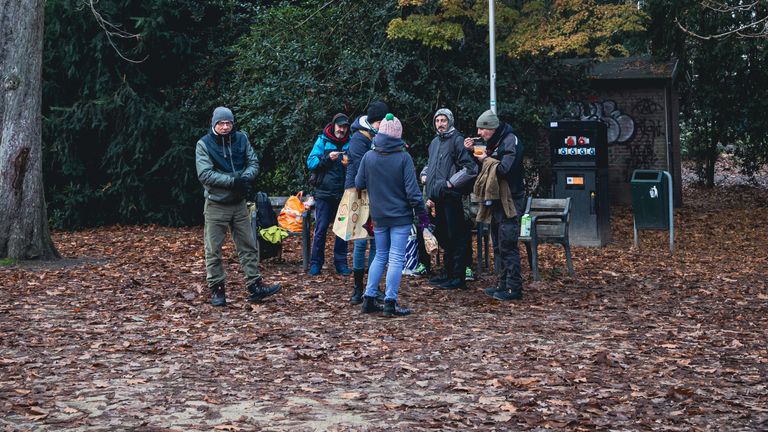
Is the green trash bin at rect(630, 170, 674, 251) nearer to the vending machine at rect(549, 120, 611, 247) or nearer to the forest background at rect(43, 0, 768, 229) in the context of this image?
the vending machine at rect(549, 120, 611, 247)

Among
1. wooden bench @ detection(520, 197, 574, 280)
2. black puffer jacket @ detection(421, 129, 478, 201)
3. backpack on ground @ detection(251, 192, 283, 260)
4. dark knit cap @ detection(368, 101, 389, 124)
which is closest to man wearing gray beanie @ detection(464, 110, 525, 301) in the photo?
black puffer jacket @ detection(421, 129, 478, 201)

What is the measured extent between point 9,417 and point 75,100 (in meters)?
16.9

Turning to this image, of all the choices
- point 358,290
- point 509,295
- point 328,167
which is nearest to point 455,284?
point 509,295

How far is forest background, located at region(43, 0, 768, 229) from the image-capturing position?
20031mm

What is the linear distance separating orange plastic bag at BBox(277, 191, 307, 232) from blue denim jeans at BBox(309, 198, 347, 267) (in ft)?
2.24

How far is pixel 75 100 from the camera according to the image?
2278cm

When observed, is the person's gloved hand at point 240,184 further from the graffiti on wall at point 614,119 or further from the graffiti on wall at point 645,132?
the graffiti on wall at point 645,132

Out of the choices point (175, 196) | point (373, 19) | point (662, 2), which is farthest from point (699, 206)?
point (175, 196)

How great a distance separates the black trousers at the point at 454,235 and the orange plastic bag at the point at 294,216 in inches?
86.7

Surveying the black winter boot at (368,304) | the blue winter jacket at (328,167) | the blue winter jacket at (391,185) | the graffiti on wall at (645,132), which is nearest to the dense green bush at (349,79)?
the graffiti on wall at (645,132)

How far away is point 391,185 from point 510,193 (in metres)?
1.73

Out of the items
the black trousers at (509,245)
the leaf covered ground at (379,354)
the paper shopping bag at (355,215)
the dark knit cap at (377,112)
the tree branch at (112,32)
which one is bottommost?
the leaf covered ground at (379,354)

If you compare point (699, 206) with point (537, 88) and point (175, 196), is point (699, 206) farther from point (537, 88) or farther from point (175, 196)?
point (175, 196)

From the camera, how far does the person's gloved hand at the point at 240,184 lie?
35.2 ft
